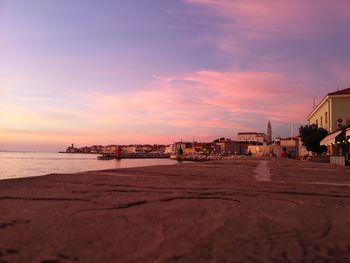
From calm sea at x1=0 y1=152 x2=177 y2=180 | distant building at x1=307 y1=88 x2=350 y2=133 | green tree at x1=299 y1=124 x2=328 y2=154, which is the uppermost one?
distant building at x1=307 y1=88 x2=350 y2=133

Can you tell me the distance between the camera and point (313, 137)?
51.2 metres

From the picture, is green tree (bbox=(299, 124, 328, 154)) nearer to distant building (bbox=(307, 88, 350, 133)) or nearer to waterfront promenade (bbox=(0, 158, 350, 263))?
distant building (bbox=(307, 88, 350, 133))

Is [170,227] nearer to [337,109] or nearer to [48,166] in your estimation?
[337,109]

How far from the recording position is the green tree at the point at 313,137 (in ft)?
168

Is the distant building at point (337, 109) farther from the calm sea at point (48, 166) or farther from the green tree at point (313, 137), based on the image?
the calm sea at point (48, 166)

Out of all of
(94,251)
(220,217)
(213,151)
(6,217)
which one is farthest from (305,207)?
(213,151)

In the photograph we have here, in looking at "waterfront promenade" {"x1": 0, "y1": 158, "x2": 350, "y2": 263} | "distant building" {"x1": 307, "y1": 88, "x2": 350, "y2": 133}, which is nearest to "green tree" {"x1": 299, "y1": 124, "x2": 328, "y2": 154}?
"distant building" {"x1": 307, "y1": 88, "x2": 350, "y2": 133}

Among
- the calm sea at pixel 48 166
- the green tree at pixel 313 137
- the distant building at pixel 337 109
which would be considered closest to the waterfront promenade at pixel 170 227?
the calm sea at pixel 48 166

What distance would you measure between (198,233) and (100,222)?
1166mm

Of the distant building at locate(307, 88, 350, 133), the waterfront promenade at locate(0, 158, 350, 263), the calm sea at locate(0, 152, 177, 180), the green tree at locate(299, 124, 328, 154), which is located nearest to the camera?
the waterfront promenade at locate(0, 158, 350, 263)

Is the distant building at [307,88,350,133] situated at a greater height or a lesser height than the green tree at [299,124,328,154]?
greater

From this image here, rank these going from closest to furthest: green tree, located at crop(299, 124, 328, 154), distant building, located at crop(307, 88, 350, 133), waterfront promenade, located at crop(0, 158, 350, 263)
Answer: waterfront promenade, located at crop(0, 158, 350, 263)
distant building, located at crop(307, 88, 350, 133)
green tree, located at crop(299, 124, 328, 154)

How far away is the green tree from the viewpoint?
51312 mm

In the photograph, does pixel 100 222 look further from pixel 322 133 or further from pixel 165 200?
pixel 322 133
